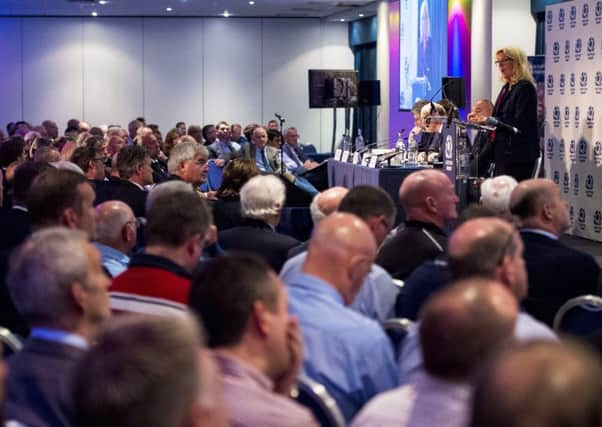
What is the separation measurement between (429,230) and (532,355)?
383 cm

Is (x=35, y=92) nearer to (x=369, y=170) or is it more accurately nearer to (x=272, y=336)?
(x=369, y=170)

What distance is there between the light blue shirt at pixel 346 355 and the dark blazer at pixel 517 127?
6.80 m

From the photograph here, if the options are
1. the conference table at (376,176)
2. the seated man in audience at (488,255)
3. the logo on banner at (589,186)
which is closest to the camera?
the seated man in audience at (488,255)

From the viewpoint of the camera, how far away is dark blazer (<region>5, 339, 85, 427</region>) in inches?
93.0

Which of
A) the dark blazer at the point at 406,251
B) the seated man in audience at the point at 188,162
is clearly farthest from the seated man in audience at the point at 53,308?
the seated man in audience at the point at 188,162

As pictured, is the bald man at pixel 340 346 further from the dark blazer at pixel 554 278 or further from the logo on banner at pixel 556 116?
the logo on banner at pixel 556 116

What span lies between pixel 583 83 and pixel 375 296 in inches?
276

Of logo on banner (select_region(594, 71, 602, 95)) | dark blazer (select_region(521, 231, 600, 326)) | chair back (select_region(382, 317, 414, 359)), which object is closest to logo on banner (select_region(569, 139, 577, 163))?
logo on banner (select_region(594, 71, 602, 95))

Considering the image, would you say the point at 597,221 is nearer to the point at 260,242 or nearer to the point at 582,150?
the point at 582,150

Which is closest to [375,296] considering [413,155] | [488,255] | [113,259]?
[488,255]

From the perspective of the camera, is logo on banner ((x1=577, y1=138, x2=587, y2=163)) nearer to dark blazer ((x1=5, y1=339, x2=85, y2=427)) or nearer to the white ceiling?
dark blazer ((x1=5, y1=339, x2=85, y2=427))

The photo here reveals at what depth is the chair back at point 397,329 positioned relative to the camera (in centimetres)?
322

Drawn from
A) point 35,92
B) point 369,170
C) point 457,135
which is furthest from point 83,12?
point 457,135

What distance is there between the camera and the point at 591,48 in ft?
33.5
